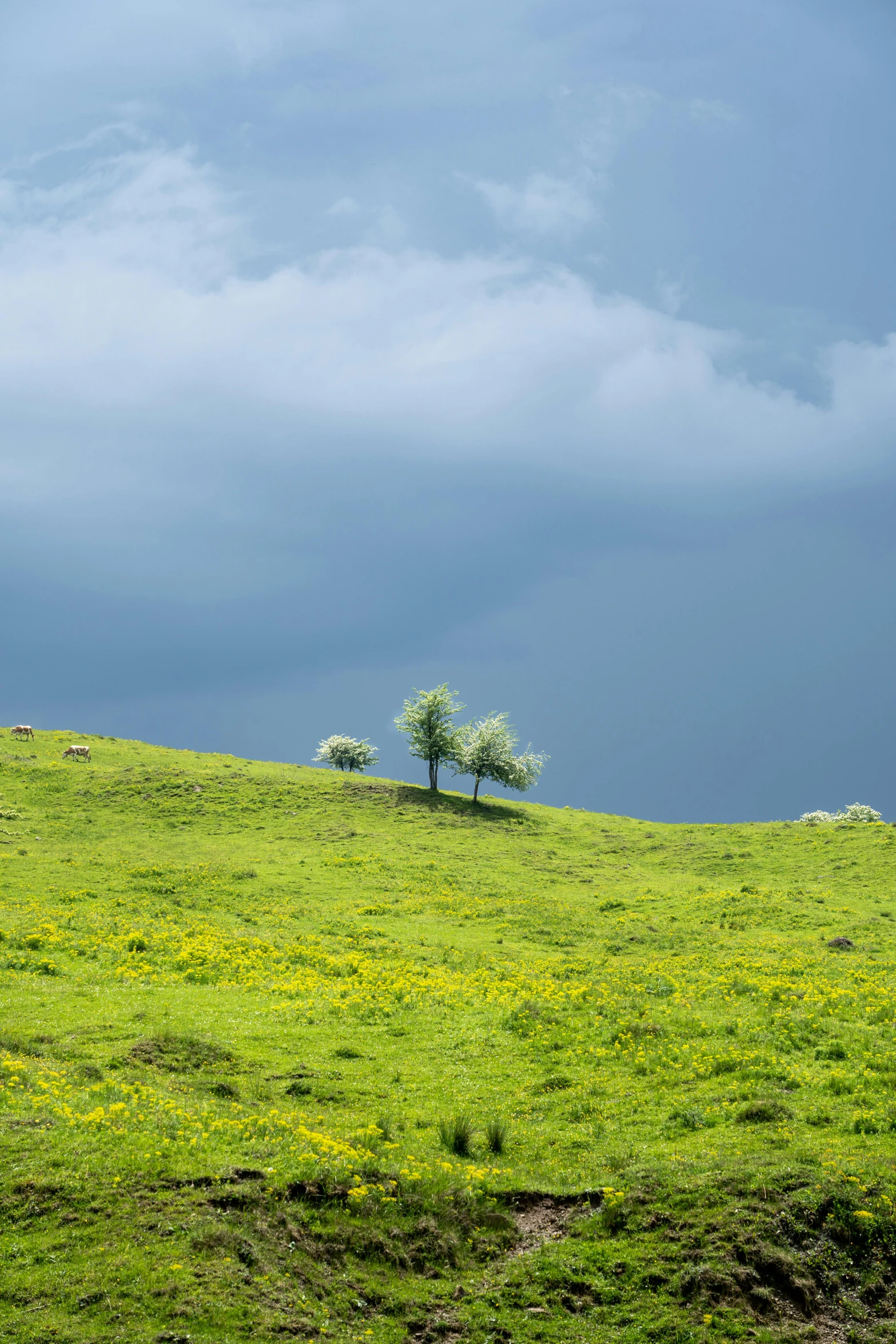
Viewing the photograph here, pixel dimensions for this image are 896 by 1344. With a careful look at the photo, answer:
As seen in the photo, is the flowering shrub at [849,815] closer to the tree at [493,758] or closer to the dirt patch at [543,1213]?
the tree at [493,758]

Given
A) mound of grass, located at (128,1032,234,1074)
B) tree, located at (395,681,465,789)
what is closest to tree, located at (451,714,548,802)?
tree, located at (395,681,465,789)

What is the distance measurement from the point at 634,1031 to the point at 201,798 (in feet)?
159

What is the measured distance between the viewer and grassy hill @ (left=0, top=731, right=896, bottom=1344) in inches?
490

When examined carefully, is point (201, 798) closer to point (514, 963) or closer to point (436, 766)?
point (436, 766)

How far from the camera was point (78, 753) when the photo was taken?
7338 centimetres

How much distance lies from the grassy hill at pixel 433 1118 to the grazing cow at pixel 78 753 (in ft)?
104

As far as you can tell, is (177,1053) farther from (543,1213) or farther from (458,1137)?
(543,1213)

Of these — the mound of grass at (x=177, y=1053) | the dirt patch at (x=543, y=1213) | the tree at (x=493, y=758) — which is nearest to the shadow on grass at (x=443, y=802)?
the tree at (x=493, y=758)

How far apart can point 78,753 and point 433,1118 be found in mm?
63921

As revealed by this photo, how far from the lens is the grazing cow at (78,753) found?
7294 centimetres

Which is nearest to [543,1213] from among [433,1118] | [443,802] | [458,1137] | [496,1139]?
[496,1139]

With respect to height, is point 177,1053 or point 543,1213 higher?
point 177,1053

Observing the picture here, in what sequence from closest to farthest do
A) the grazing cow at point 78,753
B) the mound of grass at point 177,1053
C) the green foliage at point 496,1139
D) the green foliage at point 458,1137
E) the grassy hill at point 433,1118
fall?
the grassy hill at point 433,1118
the green foliage at point 458,1137
the green foliage at point 496,1139
the mound of grass at point 177,1053
the grazing cow at point 78,753

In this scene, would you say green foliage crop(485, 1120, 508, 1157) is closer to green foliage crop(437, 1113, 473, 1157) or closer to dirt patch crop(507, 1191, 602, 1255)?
green foliage crop(437, 1113, 473, 1157)
